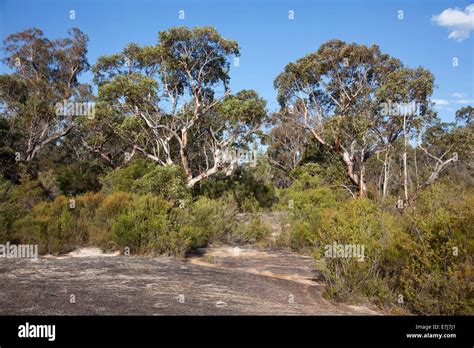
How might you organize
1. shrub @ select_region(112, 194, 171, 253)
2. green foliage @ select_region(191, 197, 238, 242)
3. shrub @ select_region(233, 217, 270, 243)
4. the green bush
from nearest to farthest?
shrub @ select_region(112, 194, 171, 253) → green foliage @ select_region(191, 197, 238, 242) → shrub @ select_region(233, 217, 270, 243) → the green bush

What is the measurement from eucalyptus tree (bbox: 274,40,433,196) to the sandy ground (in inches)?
641

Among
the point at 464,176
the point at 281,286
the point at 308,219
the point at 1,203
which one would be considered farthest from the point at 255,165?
the point at 464,176

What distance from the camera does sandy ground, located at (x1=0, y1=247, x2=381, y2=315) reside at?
15.8 feet

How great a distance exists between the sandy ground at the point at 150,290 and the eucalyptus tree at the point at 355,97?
16.3 metres

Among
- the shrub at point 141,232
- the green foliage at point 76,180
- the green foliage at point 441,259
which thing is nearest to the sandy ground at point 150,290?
the green foliage at point 441,259

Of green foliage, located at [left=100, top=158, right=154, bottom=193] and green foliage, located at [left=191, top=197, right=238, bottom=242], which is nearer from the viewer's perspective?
green foliage, located at [left=191, top=197, right=238, bottom=242]

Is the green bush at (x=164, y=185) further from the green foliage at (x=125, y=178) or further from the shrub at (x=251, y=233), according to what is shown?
the shrub at (x=251, y=233)

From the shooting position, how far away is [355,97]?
80.4ft

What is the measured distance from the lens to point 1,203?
10773mm

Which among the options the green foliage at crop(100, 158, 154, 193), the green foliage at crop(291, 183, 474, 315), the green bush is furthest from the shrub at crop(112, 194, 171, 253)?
the green foliage at crop(100, 158, 154, 193)

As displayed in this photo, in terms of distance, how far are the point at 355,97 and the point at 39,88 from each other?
2424 centimetres

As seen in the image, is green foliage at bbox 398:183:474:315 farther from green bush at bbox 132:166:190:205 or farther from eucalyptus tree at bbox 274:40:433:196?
eucalyptus tree at bbox 274:40:433:196
